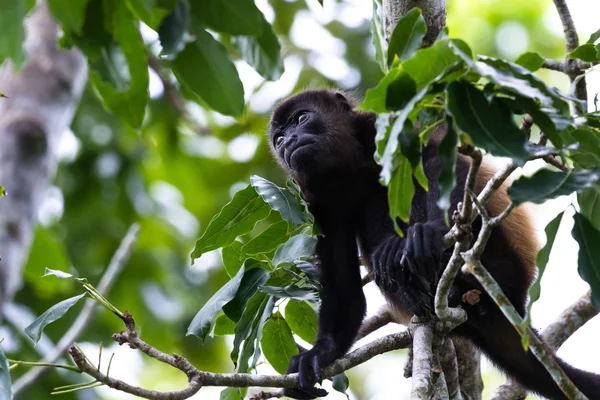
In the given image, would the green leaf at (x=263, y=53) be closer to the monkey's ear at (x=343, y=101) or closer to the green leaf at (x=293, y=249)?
the green leaf at (x=293, y=249)

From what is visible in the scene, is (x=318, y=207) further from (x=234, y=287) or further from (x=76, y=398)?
(x=76, y=398)

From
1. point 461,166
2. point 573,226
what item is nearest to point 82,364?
point 573,226

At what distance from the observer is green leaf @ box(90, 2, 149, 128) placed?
6.47 feet

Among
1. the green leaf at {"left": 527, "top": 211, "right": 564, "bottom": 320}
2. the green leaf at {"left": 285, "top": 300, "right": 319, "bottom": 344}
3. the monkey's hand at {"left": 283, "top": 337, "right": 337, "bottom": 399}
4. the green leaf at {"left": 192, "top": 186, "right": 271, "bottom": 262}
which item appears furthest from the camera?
the green leaf at {"left": 285, "top": 300, "right": 319, "bottom": 344}

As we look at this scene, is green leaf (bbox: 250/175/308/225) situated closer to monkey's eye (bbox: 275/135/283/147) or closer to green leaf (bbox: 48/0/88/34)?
monkey's eye (bbox: 275/135/283/147)

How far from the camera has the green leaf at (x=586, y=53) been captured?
2.68 meters

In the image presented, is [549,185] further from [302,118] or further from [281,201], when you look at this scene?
[302,118]

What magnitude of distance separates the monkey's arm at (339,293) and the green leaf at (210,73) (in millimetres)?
2320

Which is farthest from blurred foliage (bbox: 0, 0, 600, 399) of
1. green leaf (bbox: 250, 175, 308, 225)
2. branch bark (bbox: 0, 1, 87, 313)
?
green leaf (bbox: 250, 175, 308, 225)

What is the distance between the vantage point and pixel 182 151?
966cm

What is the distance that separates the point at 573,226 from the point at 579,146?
0.24 m

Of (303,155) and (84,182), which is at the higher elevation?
(84,182)

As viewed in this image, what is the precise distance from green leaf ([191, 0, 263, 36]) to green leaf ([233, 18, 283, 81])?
0.16 meters

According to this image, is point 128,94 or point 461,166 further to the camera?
point 461,166
